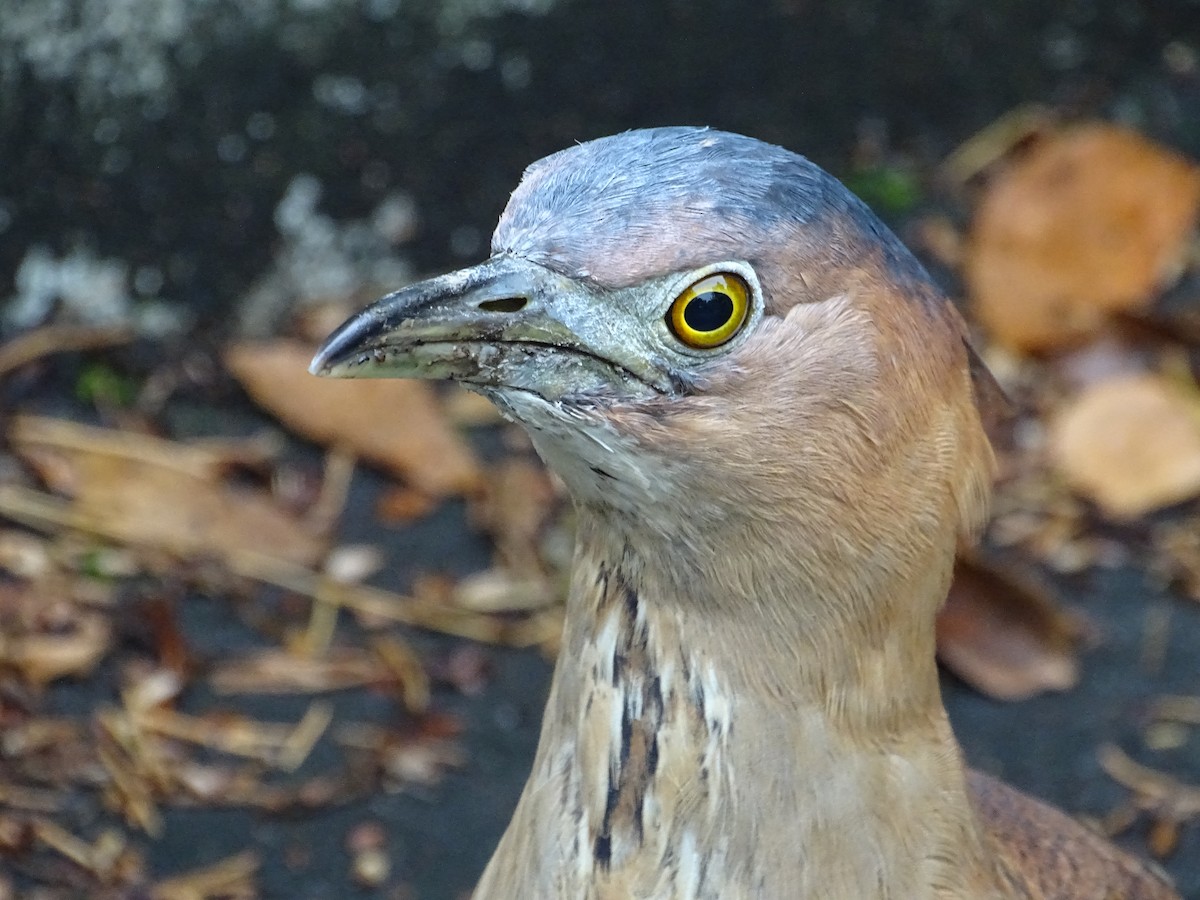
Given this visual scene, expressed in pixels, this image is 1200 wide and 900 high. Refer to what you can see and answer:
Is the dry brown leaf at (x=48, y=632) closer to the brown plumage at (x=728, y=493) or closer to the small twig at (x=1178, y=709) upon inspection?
the brown plumage at (x=728, y=493)

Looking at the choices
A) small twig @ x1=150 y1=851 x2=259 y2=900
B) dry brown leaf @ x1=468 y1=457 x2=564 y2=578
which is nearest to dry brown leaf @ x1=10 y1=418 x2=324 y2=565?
dry brown leaf @ x1=468 y1=457 x2=564 y2=578

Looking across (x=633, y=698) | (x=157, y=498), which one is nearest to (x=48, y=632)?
(x=157, y=498)

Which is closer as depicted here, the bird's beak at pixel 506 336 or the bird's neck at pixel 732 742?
the bird's beak at pixel 506 336

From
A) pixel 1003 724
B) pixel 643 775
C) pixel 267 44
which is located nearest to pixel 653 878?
pixel 643 775

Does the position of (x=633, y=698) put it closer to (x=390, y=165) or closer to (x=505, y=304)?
(x=505, y=304)

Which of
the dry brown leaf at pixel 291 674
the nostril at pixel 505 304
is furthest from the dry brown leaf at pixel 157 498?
the nostril at pixel 505 304

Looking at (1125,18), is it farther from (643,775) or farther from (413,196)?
(643,775)

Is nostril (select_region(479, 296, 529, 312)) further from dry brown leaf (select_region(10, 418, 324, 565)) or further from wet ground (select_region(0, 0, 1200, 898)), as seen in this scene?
dry brown leaf (select_region(10, 418, 324, 565))
